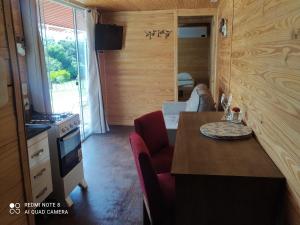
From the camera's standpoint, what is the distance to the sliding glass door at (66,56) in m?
3.52

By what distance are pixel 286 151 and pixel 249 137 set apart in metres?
0.62

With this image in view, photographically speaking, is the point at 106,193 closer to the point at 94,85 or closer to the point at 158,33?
the point at 94,85

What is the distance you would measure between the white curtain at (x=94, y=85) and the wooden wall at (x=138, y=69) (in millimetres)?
483

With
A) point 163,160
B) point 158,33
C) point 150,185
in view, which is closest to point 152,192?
point 150,185

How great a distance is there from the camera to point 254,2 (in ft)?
5.99

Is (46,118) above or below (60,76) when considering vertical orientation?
below

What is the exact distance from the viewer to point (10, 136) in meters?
1.47

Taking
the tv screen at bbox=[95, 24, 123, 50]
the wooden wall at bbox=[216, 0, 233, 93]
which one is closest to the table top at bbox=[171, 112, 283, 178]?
the wooden wall at bbox=[216, 0, 233, 93]

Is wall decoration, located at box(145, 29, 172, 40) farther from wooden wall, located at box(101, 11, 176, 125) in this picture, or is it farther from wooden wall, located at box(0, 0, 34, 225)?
wooden wall, located at box(0, 0, 34, 225)

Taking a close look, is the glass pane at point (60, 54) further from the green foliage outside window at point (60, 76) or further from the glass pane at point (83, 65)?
the glass pane at point (83, 65)

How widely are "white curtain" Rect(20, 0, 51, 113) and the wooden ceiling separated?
1.53 meters

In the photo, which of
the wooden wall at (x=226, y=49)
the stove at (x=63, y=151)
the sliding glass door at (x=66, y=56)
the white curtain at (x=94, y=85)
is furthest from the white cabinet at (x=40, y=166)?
the white curtain at (x=94, y=85)

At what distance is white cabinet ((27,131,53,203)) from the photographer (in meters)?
2.18

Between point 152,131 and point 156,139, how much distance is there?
0.10m
